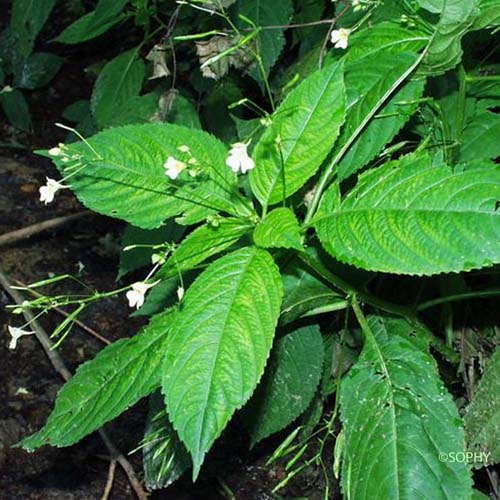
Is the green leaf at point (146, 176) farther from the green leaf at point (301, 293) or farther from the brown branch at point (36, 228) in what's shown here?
the brown branch at point (36, 228)

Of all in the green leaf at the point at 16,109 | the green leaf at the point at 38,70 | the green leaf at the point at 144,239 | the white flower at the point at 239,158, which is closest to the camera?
the white flower at the point at 239,158

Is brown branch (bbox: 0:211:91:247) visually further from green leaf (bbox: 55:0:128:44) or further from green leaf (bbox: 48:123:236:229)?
green leaf (bbox: 48:123:236:229)

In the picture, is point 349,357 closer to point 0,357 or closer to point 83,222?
point 0,357

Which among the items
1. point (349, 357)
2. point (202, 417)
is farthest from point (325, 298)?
point (202, 417)

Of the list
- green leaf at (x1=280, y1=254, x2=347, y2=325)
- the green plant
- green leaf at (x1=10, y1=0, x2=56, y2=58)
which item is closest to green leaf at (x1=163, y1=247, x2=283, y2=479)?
the green plant

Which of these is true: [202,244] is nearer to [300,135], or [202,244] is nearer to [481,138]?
[300,135]

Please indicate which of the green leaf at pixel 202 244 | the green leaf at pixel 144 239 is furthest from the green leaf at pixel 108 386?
the green leaf at pixel 144 239
